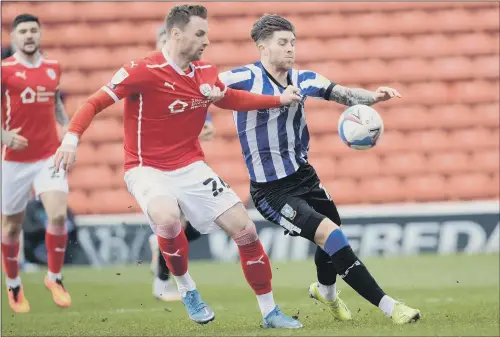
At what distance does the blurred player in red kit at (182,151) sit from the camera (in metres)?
6.45

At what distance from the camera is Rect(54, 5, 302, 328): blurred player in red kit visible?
6.45m

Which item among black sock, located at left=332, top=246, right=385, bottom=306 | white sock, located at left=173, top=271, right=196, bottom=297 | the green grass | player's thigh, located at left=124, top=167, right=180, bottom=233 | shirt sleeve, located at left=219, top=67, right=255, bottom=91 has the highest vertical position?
shirt sleeve, located at left=219, top=67, right=255, bottom=91

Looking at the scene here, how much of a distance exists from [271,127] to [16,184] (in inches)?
115

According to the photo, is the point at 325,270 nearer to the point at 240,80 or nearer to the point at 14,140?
the point at 240,80

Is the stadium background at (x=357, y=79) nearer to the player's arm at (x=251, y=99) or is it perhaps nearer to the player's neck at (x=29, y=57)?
the player's neck at (x=29, y=57)

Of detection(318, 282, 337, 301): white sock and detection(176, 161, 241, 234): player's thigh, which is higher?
detection(176, 161, 241, 234): player's thigh

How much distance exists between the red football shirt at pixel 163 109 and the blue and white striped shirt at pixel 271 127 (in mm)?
269

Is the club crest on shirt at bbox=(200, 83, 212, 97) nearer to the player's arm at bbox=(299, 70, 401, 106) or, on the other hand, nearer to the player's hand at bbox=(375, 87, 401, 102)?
the player's arm at bbox=(299, 70, 401, 106)

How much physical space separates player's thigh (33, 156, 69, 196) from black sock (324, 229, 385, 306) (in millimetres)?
3039

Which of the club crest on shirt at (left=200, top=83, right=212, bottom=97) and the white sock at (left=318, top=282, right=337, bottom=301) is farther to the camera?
the white sock at (left=318, top=282, right=337, bottom=301)

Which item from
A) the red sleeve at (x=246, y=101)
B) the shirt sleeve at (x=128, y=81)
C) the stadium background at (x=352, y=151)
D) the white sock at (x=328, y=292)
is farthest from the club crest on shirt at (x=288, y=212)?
the stadium background at (x=352, y=151)

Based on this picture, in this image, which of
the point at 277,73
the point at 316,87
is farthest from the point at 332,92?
the point at 277,73

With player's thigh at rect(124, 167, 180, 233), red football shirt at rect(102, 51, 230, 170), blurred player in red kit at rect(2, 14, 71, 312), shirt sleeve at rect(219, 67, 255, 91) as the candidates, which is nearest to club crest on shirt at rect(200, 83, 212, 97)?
red football shirt at rect(102, 51, 230, 170)

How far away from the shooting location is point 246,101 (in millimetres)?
6551
